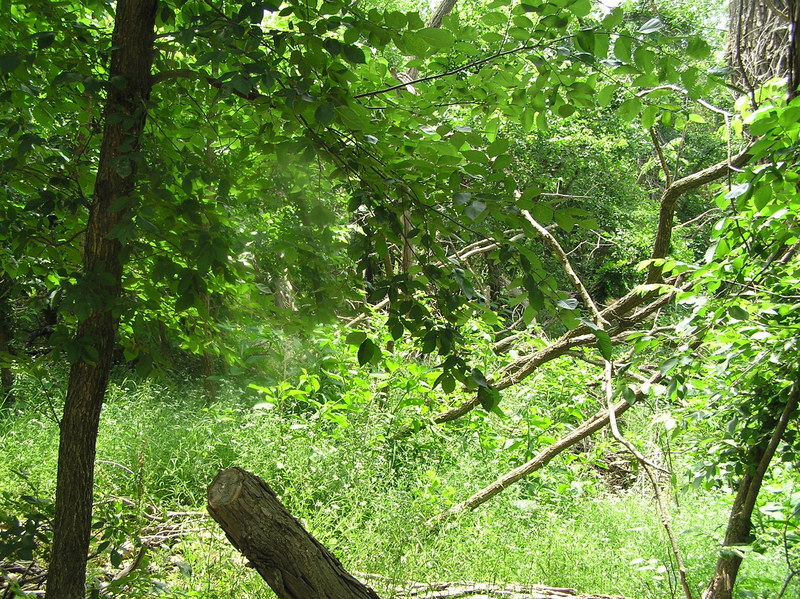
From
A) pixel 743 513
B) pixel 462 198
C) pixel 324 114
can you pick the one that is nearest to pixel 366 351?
pixel 462 198

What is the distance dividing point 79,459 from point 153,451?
9.65ft

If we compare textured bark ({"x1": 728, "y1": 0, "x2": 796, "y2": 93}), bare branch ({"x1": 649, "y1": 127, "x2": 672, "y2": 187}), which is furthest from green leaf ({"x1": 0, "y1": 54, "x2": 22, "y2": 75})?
textured bark ({"x1": 728, "y1": 0, "x2": 796, "y2": 93})

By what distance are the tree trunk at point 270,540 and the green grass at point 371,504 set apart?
46 cm

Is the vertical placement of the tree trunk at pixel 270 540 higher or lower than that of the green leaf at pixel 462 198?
lower

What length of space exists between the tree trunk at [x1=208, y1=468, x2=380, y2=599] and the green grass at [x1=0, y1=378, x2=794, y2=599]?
462 millimetres

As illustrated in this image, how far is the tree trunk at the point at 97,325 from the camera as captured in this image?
1.56 m

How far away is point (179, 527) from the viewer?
330 centimetres

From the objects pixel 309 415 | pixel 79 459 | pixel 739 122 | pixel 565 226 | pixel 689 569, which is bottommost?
pixel 689 569

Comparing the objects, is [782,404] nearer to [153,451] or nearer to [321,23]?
[321,23]

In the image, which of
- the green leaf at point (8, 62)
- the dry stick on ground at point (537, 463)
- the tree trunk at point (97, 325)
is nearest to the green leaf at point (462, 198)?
the tree trunk at point (97, 325)

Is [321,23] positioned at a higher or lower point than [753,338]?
higher

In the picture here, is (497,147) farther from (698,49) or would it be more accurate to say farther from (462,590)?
(462,590)

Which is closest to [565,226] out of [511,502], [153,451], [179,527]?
[179,527]

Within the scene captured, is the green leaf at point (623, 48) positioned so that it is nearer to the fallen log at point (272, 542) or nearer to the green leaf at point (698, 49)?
the green leaf at point (698, 49)
